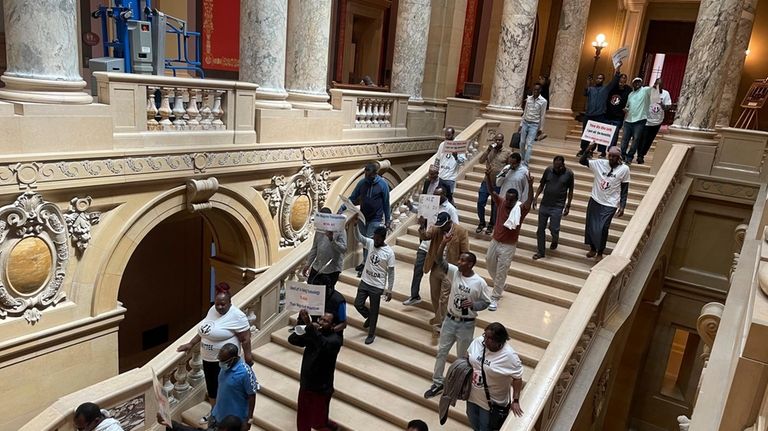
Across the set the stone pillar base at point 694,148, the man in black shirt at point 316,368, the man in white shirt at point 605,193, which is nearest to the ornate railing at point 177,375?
the man in black shirt at point 316,368

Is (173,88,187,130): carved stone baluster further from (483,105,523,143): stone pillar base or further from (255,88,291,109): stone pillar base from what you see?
(483,105,523,143): stone pillar base

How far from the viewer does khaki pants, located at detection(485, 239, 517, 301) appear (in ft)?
26.1

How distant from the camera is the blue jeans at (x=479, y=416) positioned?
581cm

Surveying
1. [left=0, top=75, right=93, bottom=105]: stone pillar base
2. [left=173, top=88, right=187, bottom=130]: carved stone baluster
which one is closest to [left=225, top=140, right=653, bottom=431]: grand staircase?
[left=173, top=88, right=187, bottom=130]: carved stone baluster

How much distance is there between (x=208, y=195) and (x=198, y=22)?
7665 millimetres

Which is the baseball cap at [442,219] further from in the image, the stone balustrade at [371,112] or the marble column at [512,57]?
the marble column at [512,57]

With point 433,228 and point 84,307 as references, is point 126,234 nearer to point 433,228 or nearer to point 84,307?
point 84,307

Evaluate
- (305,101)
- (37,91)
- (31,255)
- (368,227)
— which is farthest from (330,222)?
(305,101)

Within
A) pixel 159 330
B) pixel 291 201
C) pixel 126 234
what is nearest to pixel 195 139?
pixel 126 234

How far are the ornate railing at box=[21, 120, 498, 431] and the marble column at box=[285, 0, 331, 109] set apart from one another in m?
3.87

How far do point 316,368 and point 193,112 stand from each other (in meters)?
4.99

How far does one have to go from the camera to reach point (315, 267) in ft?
26.2

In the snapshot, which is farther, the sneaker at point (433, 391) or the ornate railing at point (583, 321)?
the sneaker at point (433, 391)

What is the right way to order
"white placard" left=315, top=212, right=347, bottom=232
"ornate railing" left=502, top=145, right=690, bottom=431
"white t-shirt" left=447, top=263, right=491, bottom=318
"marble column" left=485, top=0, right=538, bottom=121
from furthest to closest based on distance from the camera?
"marble column" left=485, top=0, right=538, bottom=121, "white placard" left=315, top=212, right=347, bottom=232, "white t-shirt" left=447, top=263, right=491, bottom=318, "ornate railing" left=502, top=145, right=690, bottom=431
